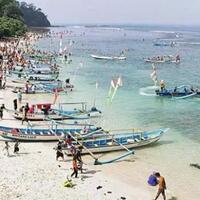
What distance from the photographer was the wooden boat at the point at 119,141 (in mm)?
29077

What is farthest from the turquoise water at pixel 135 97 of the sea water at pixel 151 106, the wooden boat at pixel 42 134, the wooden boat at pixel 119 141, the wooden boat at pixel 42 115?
the wooden boat at pixel 42 134

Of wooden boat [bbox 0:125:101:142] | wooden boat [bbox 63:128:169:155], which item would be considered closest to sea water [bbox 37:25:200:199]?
wooden boat [bbox 63:128:169:155]

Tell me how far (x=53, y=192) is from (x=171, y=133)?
588 inches

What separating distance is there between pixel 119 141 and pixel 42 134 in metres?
5.29

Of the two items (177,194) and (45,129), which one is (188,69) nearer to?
(45,129)

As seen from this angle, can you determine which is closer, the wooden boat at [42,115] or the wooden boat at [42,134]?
the wooden boat at [42,134]

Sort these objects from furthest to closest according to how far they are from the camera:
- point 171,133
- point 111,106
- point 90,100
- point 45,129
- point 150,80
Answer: point 150,80 → point 90,100 → point 111,106 → point 171,133 → point 45,129

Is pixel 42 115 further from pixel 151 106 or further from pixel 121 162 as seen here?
pixel 151 106

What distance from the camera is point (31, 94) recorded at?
154 feet

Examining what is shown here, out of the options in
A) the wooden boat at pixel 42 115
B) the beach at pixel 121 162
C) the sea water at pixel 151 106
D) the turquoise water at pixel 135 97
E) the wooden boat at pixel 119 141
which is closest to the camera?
the beach at pixel 121 162

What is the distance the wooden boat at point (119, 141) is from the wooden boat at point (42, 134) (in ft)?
3.26

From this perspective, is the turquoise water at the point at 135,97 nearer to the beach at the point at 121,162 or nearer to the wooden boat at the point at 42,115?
the beach at the point at 121,162

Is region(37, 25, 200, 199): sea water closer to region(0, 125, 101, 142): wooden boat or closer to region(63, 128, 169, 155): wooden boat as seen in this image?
region(63, 128, 169, 155): wooden boat

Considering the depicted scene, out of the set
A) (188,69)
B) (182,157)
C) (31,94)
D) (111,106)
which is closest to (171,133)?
(182,157)
